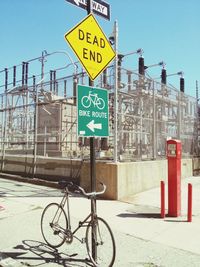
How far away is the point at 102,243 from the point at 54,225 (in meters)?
1.20

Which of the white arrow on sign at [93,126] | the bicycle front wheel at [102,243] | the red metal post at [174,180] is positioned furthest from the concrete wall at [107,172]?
the white arrow on sign at [93,126]

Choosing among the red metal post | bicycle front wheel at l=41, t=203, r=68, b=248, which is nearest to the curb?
the red metal post

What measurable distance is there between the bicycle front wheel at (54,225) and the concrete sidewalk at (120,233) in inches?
5.7

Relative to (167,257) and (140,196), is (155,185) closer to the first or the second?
(140,196)

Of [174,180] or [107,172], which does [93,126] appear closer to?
[174,180]

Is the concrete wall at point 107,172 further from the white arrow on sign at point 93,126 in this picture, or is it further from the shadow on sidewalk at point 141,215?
the white arrow on sign at point 93,126

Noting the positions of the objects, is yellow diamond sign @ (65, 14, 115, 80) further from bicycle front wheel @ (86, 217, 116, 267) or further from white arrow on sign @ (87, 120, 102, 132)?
bicycle front wheel @ (86, 217, 116, 267)

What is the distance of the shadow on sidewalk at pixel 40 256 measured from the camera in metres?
5.14

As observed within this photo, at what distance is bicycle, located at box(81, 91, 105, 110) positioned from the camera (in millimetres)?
5091

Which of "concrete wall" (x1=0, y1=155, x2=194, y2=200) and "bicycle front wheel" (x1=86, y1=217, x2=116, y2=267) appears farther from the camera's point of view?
"concrete wall" (x1=0, y1=155, x2=194, y2=200)

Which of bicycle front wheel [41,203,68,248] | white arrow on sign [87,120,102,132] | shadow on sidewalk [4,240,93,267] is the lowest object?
shadow on sidewalk [4,240,93,267]

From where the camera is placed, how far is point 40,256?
545cm

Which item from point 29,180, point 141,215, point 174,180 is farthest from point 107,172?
point 29,180

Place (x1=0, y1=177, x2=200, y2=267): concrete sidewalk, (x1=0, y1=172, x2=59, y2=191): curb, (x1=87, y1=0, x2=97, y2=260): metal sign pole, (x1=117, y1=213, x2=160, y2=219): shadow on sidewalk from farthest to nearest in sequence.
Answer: (x1=0, y1=172, x2=59, y2=191): curb < (x1=117, y1=213, x2=160, y2=219): shadow on sidewalk < (x1=0, y1=177, x2=200, y2=267): concrete sidewalk < (x1=87, y1=0, x2=97, y2=260): metal sign pole
